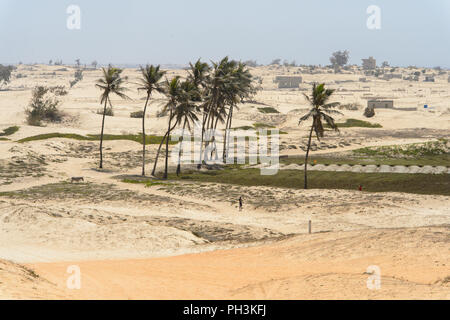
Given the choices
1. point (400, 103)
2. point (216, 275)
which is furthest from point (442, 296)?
point (400, 103)

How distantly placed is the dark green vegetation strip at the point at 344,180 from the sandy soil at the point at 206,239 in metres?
3.08

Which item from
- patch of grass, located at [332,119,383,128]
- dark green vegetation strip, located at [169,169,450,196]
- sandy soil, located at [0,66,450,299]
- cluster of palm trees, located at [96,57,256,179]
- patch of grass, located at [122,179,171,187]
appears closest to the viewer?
sandy soil, located at [0,66,450,299]

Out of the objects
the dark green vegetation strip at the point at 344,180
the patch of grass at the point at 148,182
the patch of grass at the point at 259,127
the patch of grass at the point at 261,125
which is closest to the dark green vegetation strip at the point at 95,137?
the patch of grass at the point at 259,127

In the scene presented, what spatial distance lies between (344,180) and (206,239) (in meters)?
24.3

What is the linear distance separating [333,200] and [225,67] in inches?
1050

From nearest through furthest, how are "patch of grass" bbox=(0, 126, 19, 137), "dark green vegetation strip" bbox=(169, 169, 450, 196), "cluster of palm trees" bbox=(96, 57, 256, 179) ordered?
1. "dark green vegetation strip" bbox=(169, 169, 450, 196)
2. "cluster of palm trees" bbox=(96, 57, 256, 179)
3. "patch of grass" bbox=(0, 126, 19, 137)

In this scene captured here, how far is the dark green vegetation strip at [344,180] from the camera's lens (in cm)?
4884

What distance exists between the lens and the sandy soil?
807 inches

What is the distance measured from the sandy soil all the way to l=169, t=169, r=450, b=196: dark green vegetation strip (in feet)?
10.1

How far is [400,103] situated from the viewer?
545ft

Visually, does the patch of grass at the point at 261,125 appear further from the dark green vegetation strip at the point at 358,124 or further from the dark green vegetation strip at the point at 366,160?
the dark green vegetation strip at the point at 366,160

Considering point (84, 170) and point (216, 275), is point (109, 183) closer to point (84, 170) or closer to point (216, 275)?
point (84, 170)

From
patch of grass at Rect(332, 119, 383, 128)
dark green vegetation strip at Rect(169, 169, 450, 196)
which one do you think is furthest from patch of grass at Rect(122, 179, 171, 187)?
patch of grass at Rect(332, 119, 383, 128)

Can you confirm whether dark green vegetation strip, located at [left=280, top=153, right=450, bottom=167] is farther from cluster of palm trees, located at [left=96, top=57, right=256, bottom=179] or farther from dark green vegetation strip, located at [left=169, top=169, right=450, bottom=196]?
cluster of palm trees, located at [left=96, top=57, right=256, bottom=179]
